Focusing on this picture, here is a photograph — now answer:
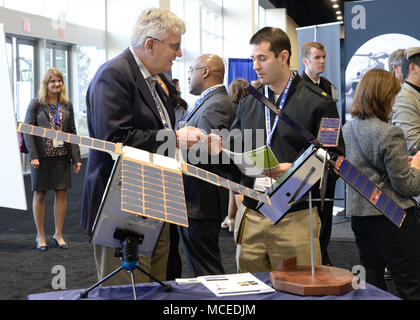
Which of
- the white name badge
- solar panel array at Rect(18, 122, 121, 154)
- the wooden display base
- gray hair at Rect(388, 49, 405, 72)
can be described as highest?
gray hair at Rect(388, 49, 405, 72)

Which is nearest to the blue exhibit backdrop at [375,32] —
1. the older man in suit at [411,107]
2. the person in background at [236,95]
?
the person in background at [236,95]

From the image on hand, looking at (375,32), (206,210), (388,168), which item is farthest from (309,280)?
(375,32)

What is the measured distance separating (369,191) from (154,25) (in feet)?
3.24

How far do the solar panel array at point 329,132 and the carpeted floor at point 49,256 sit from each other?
1802 mm

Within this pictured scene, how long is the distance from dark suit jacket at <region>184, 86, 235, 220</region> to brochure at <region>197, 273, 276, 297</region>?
105 cm

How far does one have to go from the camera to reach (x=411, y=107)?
117 inches

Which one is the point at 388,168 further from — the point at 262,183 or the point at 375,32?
the point at 375,32

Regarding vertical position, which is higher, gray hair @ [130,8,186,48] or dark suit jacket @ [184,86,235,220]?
gray hair @ [130,8,186,48]

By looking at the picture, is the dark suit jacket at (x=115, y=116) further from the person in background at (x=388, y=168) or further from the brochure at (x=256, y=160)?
the person in background at (x=388, y=168)

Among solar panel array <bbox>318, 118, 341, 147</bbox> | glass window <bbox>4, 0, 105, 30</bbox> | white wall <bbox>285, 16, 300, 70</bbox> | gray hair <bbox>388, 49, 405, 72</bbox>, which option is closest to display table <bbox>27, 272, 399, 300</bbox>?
solar panel array <bbox>318, 118, 341, 147</bbox>

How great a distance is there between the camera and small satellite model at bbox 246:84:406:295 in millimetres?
1527

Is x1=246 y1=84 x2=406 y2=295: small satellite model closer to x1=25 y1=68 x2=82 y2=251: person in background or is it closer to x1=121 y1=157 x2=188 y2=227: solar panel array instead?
x1=121 y1=157 x2=188 y2=227: solar panel array

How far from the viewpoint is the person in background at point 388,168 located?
2.35 metres
